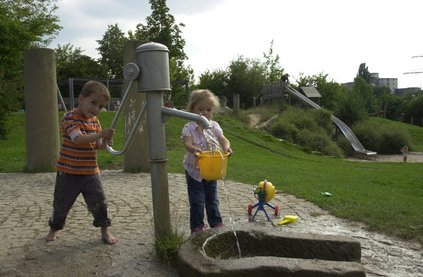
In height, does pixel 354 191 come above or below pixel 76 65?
below

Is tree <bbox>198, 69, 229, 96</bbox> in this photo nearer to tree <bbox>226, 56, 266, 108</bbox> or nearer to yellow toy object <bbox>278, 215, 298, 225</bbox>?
tree <bbox>226, 56, 266, 108</bbox>

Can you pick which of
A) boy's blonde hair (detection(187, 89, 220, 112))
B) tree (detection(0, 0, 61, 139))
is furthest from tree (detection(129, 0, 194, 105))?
boy's blonde hair (detection(187, 89, 220, 112))

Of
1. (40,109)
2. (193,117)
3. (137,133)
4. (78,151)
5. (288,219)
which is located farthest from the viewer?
(40,109)

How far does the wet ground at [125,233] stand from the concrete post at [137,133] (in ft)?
4.73

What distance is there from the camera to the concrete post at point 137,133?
27.4ft

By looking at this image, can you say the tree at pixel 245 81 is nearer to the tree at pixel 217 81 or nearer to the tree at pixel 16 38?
the tree at pixel 217 81

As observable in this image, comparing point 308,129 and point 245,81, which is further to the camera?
point 245,81

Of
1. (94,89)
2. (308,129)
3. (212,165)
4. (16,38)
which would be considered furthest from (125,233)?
(308,129)

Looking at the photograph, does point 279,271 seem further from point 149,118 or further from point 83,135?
point 83,135

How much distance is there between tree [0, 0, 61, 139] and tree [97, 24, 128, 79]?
68.0ft

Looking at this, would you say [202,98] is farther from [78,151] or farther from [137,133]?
[137,133]

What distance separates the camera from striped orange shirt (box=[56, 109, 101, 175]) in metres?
3.95

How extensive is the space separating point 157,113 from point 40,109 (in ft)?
20.3

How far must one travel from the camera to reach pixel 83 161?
13.2 ft
